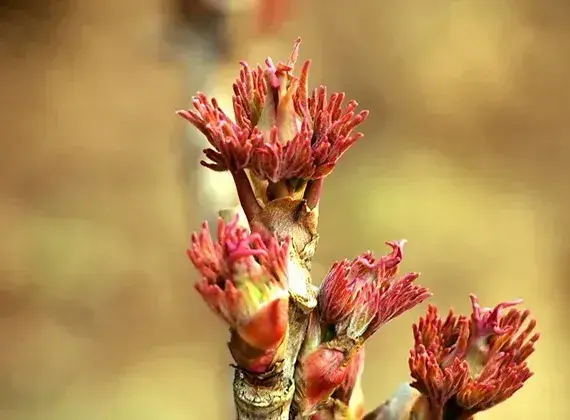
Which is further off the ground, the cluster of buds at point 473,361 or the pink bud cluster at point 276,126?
the pink bud cluster at point 276,126

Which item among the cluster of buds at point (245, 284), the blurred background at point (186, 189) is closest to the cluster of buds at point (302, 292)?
the cluster of buds at point (245, 284)

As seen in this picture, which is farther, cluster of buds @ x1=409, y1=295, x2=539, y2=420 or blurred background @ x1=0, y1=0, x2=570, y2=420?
blurred background @ x1=0, y1=0, x2=570, y2=420

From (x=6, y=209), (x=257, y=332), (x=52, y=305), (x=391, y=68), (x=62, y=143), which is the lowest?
(x=257, y=332)

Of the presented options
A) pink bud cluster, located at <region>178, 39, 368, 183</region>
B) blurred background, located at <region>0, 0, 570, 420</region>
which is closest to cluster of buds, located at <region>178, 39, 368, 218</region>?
pink bud cluster, located at <region>178, 39, 368, 183</region>

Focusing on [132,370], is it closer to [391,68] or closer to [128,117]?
[128,117]

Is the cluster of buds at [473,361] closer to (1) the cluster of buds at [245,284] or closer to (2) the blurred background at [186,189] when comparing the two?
(1) the cluster of buds at [245,284]

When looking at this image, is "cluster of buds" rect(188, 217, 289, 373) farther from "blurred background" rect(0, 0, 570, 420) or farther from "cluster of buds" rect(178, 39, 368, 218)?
"blurred background" rect(0, 0, 570, 420)

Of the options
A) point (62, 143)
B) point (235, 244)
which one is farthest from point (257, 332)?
point (62, 143)

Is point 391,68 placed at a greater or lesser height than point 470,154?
greater
